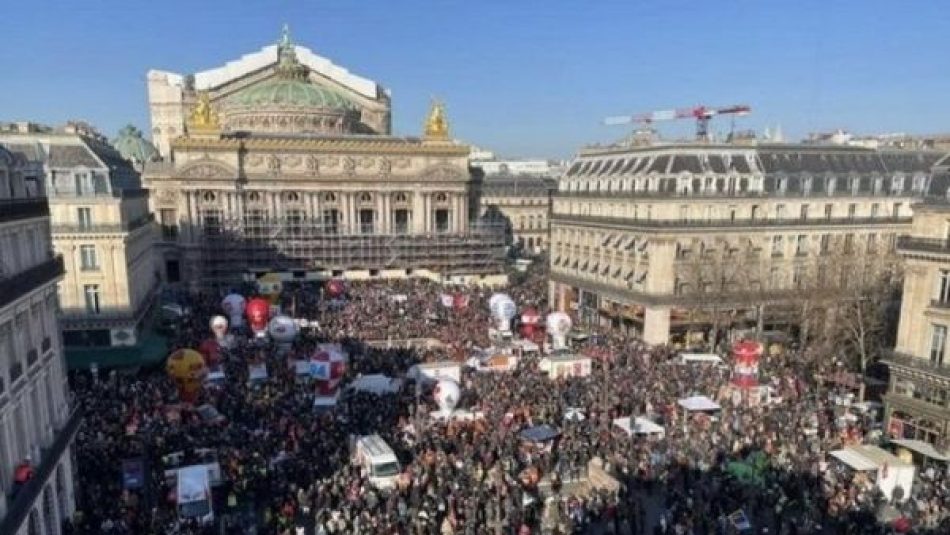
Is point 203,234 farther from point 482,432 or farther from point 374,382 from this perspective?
point 482,432

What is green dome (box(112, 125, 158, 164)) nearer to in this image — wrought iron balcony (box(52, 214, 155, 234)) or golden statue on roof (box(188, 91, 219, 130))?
golden statue on roof (box(188, 91, 219, 130))

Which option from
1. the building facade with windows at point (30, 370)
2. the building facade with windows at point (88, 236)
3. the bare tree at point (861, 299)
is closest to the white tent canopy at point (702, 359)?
the bare tree at point (861, 299)

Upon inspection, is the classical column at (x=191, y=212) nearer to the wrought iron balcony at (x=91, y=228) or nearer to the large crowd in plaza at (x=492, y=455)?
the wrought iron balcony at (x=91, y=228)

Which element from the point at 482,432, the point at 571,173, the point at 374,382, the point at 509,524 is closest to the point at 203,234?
the point at 571,173

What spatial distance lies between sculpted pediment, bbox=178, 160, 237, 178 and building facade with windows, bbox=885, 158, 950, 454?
57.4 meters

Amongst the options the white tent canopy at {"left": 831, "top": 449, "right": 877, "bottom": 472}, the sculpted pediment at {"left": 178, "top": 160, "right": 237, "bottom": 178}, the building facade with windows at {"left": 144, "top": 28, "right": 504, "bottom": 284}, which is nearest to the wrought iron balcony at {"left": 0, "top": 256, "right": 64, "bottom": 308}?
the white tent canopy at {"left": 831, "top": 449, "right": 877, "bottom": 472}

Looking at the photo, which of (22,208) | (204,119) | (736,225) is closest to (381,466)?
(22,208)

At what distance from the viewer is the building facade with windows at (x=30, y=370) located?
18078mm

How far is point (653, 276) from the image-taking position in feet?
156

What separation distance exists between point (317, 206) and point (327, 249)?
535cm

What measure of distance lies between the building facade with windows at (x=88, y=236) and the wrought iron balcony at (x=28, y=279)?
15456mm

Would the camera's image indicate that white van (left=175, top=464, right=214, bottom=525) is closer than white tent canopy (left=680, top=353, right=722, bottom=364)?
Yes

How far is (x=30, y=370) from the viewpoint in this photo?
20344 mm

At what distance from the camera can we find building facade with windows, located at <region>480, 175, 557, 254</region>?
9925 cm
